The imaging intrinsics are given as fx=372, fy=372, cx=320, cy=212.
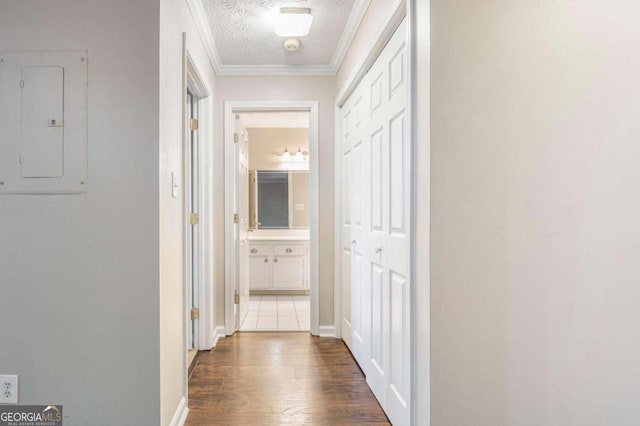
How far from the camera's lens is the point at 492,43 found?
1412mm

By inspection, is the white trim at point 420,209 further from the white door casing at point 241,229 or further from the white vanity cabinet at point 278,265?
the white vanity cabinet at point 278,265

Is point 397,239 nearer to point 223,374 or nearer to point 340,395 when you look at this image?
point 340,395

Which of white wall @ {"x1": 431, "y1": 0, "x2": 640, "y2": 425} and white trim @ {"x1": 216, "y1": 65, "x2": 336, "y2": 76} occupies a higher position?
white trim @ {"x1": 216, "y1": 65, "x2": 336, "y2": 76}

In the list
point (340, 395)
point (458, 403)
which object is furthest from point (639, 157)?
point (340, 395)

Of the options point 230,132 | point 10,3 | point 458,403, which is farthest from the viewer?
A: point 230,132

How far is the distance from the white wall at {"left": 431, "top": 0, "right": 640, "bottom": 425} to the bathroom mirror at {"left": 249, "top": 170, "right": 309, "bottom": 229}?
13.7 ft

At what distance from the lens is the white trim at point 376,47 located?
5.73ft

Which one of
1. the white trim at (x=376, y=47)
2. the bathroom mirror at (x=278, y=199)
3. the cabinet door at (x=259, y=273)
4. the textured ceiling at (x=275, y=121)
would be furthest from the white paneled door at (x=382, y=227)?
the bathroom mirror at (x=278, y=199)

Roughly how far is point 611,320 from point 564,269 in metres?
0.26

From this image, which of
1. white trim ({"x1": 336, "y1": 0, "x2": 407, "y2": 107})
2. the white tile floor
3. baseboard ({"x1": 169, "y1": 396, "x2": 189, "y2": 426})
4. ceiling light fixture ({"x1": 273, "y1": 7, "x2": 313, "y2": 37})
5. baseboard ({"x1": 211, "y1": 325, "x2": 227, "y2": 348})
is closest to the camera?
white trim ({"x1": 336, "y1": 0, "x2": 407, "y2": 107})

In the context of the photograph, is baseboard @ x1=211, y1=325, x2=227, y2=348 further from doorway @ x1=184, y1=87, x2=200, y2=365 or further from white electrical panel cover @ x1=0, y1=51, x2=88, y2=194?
white electrical panel cover @ x1=0, y1=51, x2=88, y2=194

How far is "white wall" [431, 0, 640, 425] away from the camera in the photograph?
1.40m

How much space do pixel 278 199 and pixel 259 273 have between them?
1.12 metres

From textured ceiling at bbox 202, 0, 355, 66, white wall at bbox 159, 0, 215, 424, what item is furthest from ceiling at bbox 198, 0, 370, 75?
white wall at bbox 159, 0, 215, 424
